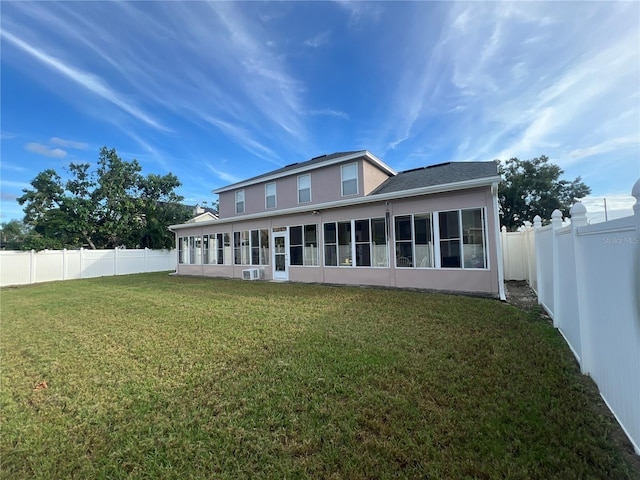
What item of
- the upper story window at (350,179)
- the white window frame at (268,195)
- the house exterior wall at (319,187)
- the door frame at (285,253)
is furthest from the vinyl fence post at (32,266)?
the upper story window at (350,179)

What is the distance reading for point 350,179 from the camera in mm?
12719

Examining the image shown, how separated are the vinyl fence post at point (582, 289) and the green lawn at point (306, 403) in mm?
209

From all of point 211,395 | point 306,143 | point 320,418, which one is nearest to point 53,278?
point 306,143

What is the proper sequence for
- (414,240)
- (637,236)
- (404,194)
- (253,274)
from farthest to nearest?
(253,274) → (414,240) → (404,194) → (637,236)

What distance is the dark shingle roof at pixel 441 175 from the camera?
9.41 metres

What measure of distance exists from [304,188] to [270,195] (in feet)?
8.10

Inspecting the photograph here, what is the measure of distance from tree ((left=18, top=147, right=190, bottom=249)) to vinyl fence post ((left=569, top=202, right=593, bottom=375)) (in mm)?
23882

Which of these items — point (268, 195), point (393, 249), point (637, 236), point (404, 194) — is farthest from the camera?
point (268, 195)

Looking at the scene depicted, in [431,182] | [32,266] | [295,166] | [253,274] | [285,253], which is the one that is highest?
[295,166]

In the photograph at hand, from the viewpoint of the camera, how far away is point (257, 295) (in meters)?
9.05

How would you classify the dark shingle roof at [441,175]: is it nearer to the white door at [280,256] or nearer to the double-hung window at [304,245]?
the double-hung window at [304,245]

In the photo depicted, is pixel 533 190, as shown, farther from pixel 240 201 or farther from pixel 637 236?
pixel 637 236

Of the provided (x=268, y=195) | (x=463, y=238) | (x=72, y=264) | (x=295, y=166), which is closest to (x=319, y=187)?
(x=295, y=166)

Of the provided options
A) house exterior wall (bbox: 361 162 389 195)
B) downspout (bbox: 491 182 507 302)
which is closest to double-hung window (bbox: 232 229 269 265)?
house exterior wall (bbox: 361 162 389 195)
